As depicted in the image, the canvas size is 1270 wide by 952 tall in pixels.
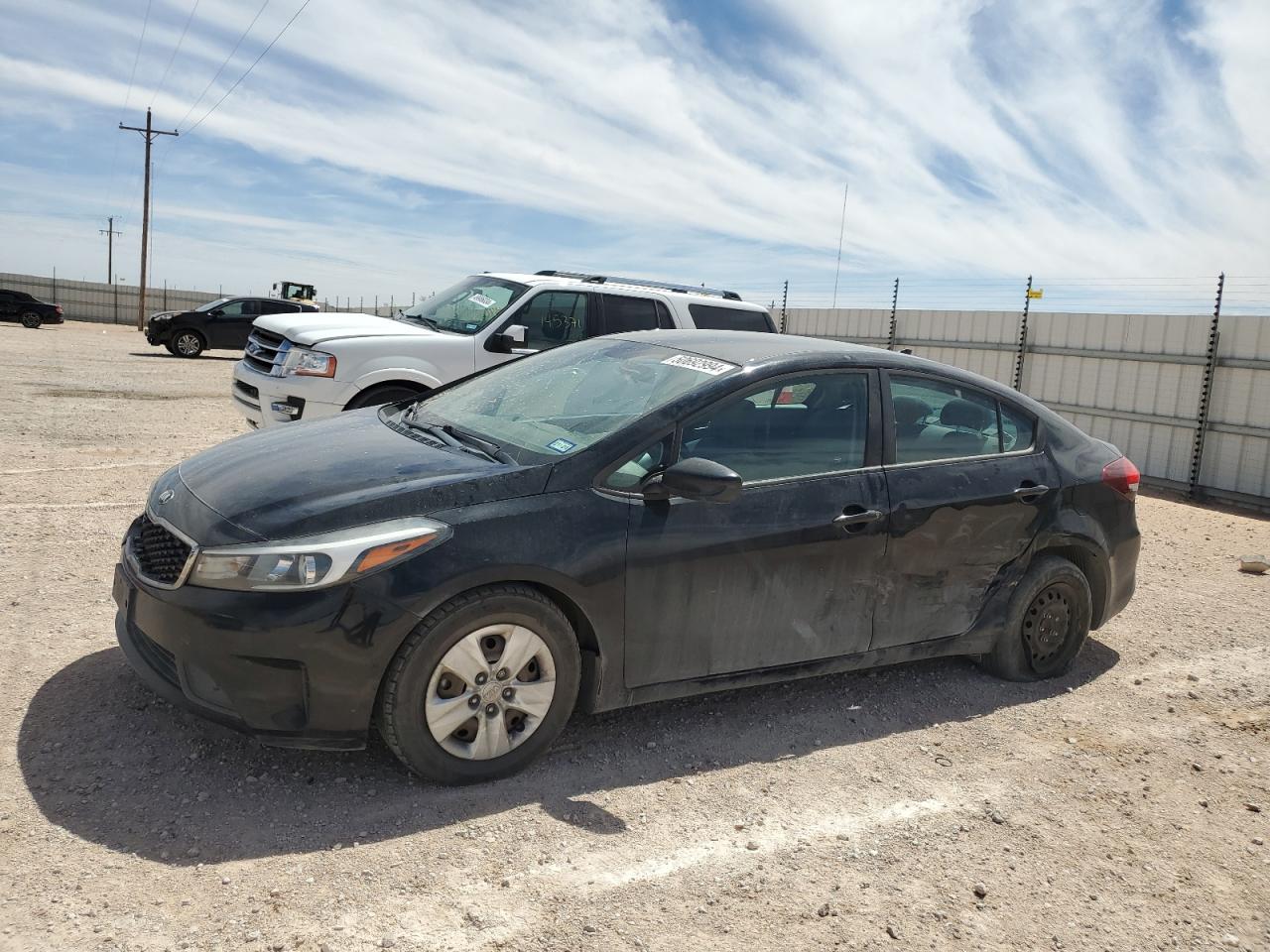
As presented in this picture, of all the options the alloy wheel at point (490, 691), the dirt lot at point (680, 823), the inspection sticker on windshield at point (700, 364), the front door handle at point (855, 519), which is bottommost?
the dirt lot at point (680, 823)

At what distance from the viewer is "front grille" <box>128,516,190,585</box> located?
3.45 meters

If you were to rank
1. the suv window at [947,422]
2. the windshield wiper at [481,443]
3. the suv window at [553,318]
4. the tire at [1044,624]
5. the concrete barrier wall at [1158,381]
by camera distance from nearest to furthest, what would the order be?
1. the windshield wiper at [481,443]
2. the suv window at [947,422]
3. the tire at [1044,624]
4. the suv window at [553,318]
5. the concrete barrier wall at [1158,381]

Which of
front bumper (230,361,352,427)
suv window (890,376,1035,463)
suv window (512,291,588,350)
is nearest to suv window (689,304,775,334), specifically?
suv window (512,291,588,350)

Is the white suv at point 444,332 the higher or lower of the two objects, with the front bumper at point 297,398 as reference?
higher

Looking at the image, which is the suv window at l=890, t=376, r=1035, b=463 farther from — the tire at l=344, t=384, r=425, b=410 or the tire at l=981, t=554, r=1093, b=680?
the tire at l=344, t=384, r=425, b=410

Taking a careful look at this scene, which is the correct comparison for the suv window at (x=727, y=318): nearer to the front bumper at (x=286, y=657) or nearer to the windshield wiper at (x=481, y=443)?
the windshield wiper at (x=481, y=443)

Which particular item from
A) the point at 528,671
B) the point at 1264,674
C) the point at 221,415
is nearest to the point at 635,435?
the point at 528,671

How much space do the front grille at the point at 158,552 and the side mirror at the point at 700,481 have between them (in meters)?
1.65

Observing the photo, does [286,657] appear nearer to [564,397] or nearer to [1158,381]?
[564,397]

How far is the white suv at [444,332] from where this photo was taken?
816cm

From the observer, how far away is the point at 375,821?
10.9ft

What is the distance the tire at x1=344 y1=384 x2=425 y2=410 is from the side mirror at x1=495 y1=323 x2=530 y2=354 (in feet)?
2.65

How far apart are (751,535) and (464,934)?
5.91 feet

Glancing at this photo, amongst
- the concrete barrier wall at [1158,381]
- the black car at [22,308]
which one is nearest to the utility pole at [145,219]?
the black car at [22,308]
